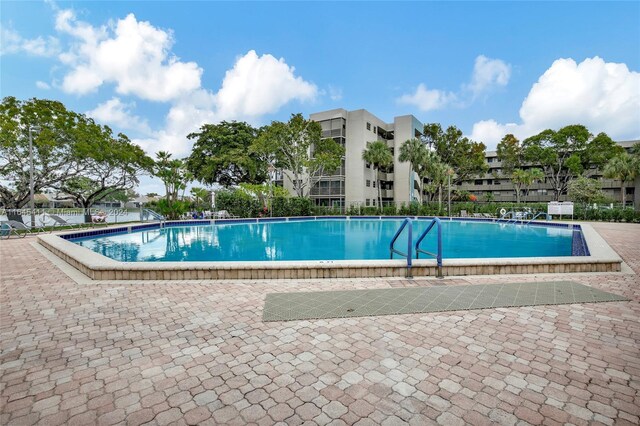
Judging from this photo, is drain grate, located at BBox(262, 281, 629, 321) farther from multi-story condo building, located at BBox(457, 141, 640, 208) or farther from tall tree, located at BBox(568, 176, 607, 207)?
multi-story condo building, located at BBox(457, 141, 640, 208)

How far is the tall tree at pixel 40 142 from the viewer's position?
20.6 metres

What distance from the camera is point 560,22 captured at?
38.4 feet

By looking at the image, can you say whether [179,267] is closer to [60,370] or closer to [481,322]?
[60,370]

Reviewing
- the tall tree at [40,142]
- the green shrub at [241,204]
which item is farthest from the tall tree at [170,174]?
the tall tree at [40,142]

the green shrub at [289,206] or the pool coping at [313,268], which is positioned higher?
the green shrub at [289,206]

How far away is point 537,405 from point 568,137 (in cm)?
5204

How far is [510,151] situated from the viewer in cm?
4441

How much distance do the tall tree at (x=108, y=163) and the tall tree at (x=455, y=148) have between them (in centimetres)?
3381

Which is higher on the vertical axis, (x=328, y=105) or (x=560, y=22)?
(x=328, y=105)

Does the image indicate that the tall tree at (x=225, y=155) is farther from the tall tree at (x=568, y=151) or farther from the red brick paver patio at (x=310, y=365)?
the tall tree at (x=568, y=151)

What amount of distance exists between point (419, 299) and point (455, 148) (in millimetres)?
40389

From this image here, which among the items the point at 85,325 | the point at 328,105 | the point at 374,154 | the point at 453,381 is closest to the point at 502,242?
the point at 453,381

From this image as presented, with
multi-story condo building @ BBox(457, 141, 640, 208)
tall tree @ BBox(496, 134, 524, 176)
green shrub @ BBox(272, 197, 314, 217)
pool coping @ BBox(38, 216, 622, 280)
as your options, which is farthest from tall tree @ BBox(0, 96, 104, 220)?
tall tree @ BBox(496, 134, 524, 176)

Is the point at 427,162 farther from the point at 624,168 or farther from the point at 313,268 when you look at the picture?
the point at 313,268
